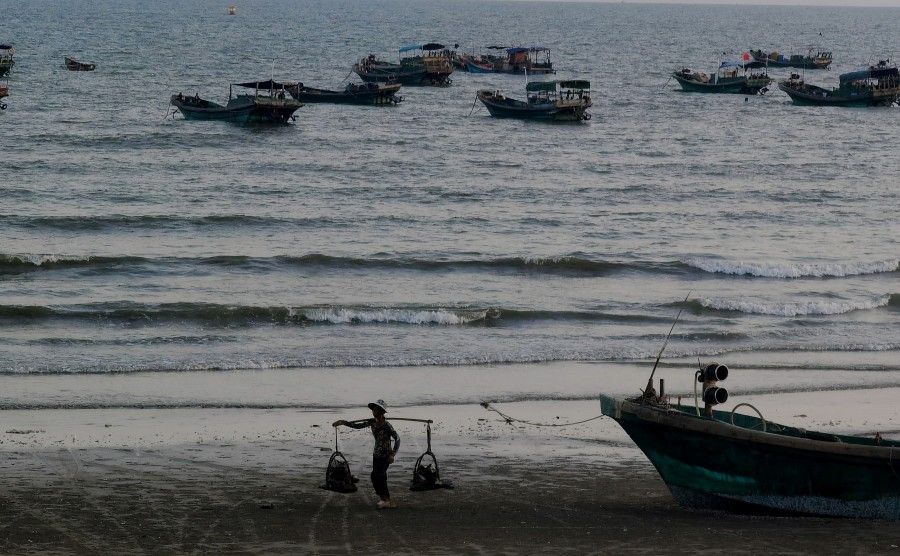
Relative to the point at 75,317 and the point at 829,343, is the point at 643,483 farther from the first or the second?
the point at 75,317

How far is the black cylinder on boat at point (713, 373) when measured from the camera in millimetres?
11594

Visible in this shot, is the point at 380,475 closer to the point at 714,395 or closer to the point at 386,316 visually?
the point at 714,395

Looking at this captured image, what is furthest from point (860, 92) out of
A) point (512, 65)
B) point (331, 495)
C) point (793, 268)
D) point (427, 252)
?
point (331, 495)

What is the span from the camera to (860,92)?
66312 millimetres

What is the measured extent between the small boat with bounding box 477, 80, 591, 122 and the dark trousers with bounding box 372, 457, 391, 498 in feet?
149

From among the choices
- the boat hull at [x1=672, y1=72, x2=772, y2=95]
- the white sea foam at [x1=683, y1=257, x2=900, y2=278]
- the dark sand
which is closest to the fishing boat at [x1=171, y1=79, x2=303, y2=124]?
the white sea foam at [x1=683, y1=257, x2=900, y2=278]

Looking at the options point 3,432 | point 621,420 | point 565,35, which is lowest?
point 3,432

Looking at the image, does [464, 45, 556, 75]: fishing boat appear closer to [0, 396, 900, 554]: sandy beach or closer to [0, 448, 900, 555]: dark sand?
[0, 396, 900, 554]: sandy beach

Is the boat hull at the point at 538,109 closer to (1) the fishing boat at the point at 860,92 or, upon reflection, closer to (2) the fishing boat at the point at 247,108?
(2) the fishing boat at the point at 247,108

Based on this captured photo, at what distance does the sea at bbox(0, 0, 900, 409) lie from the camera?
19344mm

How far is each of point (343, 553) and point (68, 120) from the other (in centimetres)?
4478

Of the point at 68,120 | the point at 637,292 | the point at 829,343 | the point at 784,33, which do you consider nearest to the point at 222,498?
the point at 829,343

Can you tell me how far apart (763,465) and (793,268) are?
16.6 m

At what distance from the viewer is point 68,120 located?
51.9 metres
